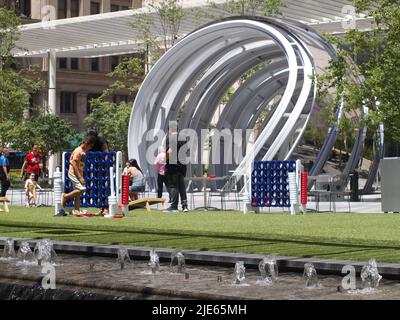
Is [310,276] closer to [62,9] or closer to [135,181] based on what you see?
[135,181]

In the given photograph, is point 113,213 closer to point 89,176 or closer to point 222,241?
point 89,176

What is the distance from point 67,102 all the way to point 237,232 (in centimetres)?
7745

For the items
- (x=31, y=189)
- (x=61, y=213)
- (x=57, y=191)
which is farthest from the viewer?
(x=31, y=189)

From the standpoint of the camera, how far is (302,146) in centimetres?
3484

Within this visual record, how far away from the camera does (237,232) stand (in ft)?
56.4

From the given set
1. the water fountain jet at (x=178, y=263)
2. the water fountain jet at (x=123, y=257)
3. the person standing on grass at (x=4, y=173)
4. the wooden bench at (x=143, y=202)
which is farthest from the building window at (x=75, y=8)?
the water fountain jet at (x=178, y=263)

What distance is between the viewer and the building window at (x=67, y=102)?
304 feet

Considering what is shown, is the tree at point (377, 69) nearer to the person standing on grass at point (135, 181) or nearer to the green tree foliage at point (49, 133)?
the person standing on grass at point (135, 181)

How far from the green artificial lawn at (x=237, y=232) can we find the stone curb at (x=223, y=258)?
859 mm

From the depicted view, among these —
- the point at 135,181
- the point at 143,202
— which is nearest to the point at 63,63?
the point at 135,181

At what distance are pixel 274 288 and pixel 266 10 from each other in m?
41.6

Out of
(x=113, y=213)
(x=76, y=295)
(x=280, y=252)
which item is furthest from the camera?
(x=113, y=213)

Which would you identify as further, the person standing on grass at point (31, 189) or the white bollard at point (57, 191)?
the person standing on grass at point (31, 189)

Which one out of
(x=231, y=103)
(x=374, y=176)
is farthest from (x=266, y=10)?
(x=374, y=176)
